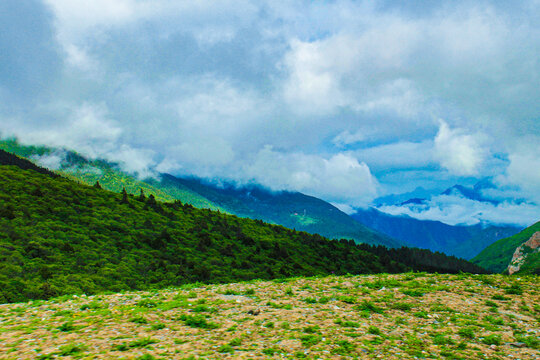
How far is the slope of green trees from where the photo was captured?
137ft

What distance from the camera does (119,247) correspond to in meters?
58.2

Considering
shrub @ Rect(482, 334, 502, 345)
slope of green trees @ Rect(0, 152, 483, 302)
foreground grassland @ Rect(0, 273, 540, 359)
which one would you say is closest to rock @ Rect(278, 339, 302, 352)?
foreground grassland @ Rect(0, 273, 540, 359)

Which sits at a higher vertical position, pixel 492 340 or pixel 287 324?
pixel 492 340

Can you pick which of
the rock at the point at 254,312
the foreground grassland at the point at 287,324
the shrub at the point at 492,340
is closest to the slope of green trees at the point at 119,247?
the foreground grassland at the point at 287,324

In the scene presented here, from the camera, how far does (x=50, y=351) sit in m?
12.5

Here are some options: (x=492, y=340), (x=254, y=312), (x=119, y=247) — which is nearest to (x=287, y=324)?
(x=254, y=312)

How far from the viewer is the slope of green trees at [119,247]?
41.7 metres

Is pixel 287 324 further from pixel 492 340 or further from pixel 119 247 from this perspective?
pixel 119 247

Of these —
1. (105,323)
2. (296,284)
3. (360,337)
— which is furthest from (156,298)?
(360,337)

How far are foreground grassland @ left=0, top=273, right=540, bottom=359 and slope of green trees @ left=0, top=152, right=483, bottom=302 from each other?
21218 millimetres

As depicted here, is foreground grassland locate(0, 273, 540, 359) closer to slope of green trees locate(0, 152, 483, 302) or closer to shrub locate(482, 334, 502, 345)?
shrub locate(482, 334, 502, 345)

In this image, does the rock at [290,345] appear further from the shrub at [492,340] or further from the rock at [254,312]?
the shrub at [492,340]

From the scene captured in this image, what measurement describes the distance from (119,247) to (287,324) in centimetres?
5018

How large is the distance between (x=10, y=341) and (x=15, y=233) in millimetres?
43877
